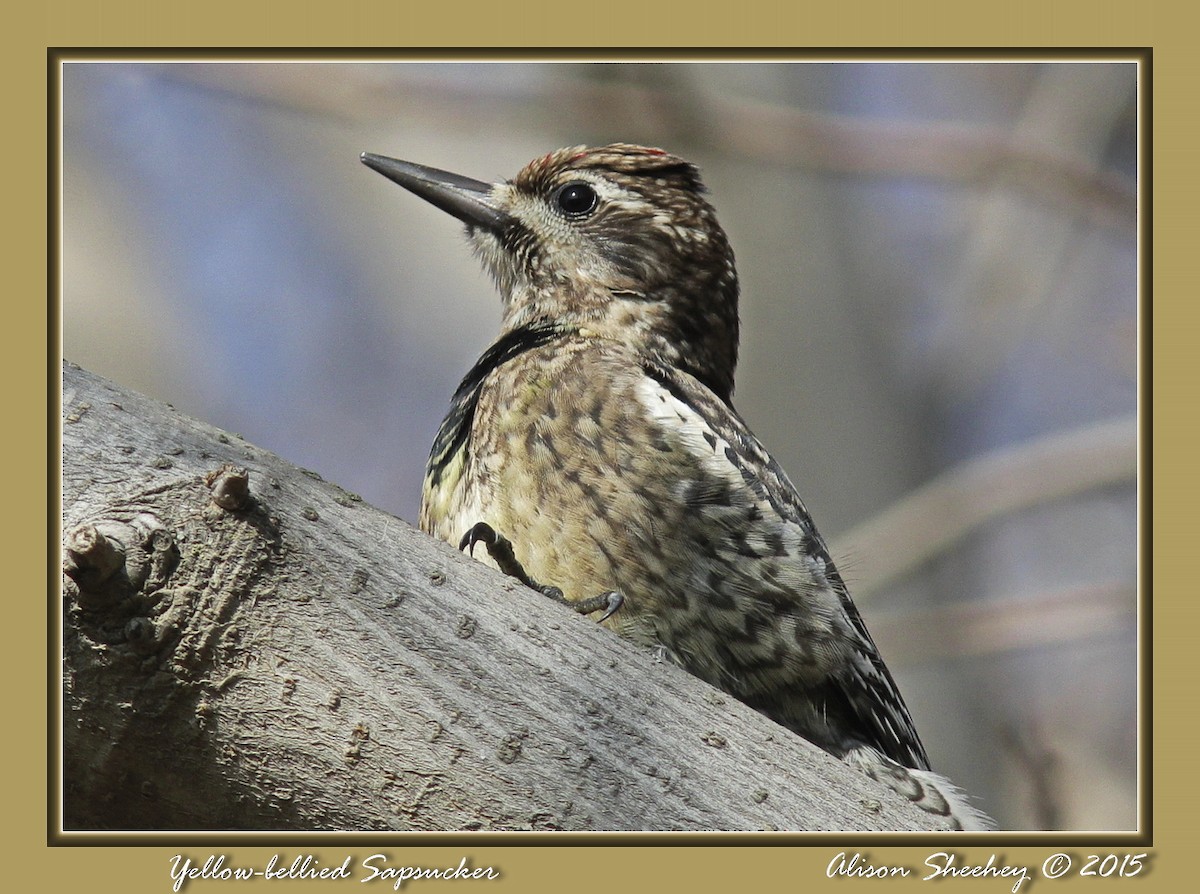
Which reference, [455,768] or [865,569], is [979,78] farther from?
[455,768]

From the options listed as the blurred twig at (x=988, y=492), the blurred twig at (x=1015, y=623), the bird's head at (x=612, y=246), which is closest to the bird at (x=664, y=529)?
the bird's head at (x=612, y=246)

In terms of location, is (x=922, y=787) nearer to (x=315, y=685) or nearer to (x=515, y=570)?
(x=515, y=570)

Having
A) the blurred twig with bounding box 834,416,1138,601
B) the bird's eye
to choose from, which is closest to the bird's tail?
the bird's eye

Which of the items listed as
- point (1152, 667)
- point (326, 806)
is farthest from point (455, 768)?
point (1152, 667)

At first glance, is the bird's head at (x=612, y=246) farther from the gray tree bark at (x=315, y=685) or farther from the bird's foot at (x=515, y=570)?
the gray tree bark at (x=315, y=685)

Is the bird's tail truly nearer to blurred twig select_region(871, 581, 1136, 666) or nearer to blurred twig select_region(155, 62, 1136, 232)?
blurred twig select_region(871, 581, 1136, 666)
